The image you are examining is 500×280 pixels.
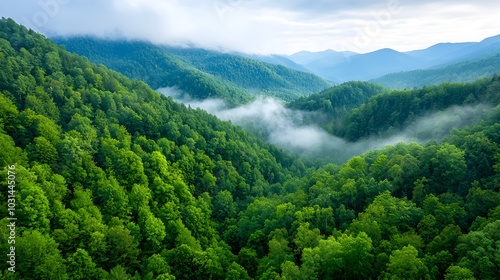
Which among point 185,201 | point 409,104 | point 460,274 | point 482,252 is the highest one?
point 409,104

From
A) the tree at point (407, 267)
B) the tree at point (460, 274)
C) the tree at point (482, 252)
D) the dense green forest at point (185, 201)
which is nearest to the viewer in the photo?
the tree at point (460, 274)

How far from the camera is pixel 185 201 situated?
78.4m

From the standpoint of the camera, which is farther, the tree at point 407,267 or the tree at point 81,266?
the tree at point 81,266

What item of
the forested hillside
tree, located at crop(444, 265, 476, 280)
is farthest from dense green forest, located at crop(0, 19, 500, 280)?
the forested hillside

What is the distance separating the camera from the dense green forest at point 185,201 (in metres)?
48.4

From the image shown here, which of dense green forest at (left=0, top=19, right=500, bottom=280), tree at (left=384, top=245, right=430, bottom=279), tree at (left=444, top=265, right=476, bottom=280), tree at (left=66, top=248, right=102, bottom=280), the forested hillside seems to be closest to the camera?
tree at (left=444, top=265, right=476, bottom=280)

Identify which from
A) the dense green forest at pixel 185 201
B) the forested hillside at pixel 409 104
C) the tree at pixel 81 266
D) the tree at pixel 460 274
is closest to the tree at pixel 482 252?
the dense green forest at pixel 185 201

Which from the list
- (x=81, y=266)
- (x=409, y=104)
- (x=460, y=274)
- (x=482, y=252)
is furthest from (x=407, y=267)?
(x=409, y=104)

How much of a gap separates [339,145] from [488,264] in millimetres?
117756

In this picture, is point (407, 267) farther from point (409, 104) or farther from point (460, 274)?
point (409, 104)

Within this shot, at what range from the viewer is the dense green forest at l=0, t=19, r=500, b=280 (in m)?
48.4

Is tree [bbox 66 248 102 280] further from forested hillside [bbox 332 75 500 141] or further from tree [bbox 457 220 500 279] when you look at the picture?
forested hillside [bbox 332 75 500 141]

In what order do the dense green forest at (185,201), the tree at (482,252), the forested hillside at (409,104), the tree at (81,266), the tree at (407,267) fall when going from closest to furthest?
the tree at (482,252), the tree at (407,267), the dense green forest at (185,201), the tree at (81,266), the forested hillside at (409,104)

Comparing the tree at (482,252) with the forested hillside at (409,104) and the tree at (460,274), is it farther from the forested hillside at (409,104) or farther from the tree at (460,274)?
the forested hillside at (409,104)
